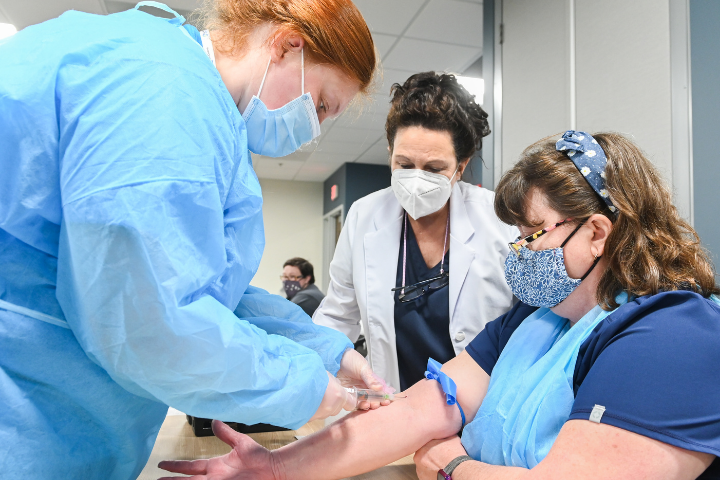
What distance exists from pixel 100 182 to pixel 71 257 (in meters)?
0.10

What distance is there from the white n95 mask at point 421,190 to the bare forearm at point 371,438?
624mm

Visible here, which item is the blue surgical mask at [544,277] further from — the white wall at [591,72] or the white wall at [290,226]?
the white wall at [290,226]

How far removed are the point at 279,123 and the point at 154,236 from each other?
449 millimetres

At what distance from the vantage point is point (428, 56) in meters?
4.44

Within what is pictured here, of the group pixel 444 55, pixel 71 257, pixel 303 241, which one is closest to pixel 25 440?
pixel 71 257

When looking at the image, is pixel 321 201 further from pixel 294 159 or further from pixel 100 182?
pixel 100 182

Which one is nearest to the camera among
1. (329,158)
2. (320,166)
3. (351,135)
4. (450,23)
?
(450,23)

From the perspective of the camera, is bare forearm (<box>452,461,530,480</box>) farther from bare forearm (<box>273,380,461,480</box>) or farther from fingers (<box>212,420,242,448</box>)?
fingers (<box>212,420,242,448</box>)

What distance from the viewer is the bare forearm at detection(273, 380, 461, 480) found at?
1.15m

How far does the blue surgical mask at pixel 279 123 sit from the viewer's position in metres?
0.96

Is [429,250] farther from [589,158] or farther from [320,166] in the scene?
[320,166]

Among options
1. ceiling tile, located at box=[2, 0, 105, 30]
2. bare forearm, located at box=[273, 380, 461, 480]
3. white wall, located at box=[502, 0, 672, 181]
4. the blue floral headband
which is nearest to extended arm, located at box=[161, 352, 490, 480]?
bare forearm, located at box=[273, 380, 461, 480]

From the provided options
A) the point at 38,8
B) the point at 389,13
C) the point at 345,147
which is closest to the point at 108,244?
the point at 389,13

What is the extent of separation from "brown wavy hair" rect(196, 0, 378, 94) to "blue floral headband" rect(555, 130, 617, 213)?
20.0 inches
